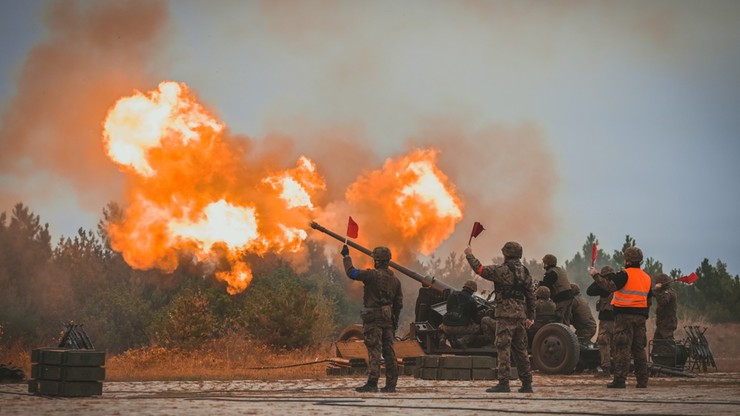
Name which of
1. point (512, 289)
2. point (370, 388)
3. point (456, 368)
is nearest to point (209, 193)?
point (456, 368)

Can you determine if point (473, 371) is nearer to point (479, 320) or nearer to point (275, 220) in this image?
point (479, 320)

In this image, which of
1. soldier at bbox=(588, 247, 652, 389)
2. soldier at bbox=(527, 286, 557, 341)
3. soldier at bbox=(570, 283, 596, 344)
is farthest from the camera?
soldier at bbox=(570, 283, 596, 344)

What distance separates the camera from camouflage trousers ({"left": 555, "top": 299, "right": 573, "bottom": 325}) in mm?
21109

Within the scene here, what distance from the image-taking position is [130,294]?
41.1 meters

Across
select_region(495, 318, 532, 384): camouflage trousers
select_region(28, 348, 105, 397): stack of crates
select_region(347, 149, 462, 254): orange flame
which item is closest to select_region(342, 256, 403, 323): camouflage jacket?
select_region(495, 318, 532, 384): camouflage trousers

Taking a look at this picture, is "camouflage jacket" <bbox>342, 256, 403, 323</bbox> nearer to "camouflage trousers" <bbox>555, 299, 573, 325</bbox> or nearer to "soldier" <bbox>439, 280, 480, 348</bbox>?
"soldier" <bbox>439, 280, 480, 348</bbox>

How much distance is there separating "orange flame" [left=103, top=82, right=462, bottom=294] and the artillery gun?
554 centimetres

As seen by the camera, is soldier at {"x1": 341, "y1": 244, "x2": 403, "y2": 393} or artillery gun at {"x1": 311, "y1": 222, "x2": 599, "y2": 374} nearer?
soldier at {"x1": 341, "y1": 244, "x2": 403, "y2": 393}

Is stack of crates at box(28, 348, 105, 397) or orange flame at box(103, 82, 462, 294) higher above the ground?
orange flame at box(103, 82, 462, 294)

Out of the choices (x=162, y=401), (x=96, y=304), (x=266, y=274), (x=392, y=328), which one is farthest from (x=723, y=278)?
(x=162, y=401)

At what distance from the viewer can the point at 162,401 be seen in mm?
11727

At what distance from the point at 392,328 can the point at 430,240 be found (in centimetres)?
1471

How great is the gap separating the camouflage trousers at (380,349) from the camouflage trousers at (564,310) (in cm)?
760

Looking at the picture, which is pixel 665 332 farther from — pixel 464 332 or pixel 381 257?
pixel 381 257
